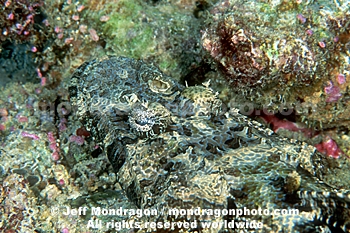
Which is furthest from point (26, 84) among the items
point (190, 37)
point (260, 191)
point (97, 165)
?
point (260, 191)

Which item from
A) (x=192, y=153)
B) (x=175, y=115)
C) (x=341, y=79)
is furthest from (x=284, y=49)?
(x=192, y=153)

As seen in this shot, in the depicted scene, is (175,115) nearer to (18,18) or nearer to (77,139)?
(77,139)

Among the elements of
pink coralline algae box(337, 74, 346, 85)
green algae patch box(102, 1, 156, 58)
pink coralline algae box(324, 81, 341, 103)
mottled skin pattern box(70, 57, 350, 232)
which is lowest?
mottled skin pattern box(70, 57, 350, 232)

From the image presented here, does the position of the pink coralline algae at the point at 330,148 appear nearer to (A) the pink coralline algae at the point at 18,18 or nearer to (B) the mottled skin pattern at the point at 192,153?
(B) the mottled skin pattern at the point at 192,153

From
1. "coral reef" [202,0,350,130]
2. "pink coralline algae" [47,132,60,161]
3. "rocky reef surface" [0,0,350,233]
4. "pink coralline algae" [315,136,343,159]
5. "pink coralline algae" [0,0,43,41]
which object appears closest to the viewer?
"rocky reef surface" [0,0,350,233]

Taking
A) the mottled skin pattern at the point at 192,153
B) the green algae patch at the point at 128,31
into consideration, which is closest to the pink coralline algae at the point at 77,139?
the mottled skin pattern at the point at 192,153

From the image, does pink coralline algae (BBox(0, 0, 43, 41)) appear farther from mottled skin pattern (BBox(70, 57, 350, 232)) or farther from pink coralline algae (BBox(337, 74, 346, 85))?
pink coralline algae (BBox(337, 74, 346, 85))

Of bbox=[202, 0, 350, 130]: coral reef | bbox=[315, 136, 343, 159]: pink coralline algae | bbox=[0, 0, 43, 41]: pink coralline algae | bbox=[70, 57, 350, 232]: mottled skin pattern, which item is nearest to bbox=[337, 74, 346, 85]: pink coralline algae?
bbox=[202, 0, 350, 130]: coral reef
